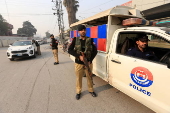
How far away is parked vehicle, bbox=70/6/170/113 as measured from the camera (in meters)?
1.55

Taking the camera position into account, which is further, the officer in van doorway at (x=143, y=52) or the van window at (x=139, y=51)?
the officer in van doorway at (x=143, y=52)

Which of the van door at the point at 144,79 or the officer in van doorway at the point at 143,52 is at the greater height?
the officer in van doorway at the point at 143,52

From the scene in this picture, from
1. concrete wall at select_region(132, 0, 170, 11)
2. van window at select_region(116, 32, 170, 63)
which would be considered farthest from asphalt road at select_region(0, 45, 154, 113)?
concrete wall at select_region(132, 0, 170, 11)

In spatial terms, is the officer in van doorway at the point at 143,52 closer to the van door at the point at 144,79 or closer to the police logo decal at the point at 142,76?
the van door at the point at 144,79

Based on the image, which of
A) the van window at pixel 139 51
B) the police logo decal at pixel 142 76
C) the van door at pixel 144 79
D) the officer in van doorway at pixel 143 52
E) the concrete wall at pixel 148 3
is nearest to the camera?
the van door at pixel 144 79

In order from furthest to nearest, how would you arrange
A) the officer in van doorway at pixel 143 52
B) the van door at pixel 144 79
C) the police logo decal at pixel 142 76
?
the officer in van doorway at pixel 143 52
the police logo decal at pixel 142 76
the van door at pixel 144 79

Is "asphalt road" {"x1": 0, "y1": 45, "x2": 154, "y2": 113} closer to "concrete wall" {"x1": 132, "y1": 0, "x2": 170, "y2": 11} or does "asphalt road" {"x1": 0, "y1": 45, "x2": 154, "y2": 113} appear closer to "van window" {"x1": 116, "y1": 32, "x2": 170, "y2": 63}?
"van window" {"x1": 116, "y1": 32, "x2": 170, "y2": 63}

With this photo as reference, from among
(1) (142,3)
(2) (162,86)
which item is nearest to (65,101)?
(2) (162,86)

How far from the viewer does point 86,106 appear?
7.54 feet

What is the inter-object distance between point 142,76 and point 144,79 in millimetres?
56

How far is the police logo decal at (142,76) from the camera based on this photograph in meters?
1.67

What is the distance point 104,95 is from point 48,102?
55.8 inches

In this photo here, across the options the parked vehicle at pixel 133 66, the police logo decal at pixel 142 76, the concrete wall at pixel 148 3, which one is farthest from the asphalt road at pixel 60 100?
the concrete wall at pixel 148 3

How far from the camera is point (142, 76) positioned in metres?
1.75
